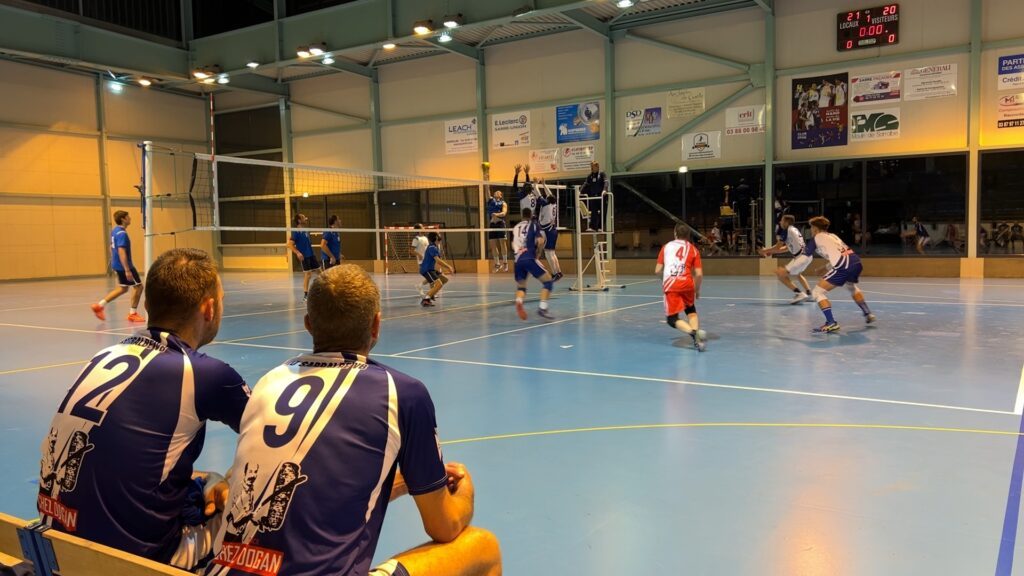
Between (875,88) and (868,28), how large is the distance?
1.48 m

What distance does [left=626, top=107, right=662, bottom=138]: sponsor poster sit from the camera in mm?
19688

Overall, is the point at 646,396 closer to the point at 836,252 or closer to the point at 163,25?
the point at 836,252

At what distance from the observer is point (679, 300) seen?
7.80 m

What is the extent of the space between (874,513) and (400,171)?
22612 millimetres

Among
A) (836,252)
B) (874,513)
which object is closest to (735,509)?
(874,513)

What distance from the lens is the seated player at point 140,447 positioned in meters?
1.75

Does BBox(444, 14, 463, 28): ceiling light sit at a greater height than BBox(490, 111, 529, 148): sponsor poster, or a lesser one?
greater

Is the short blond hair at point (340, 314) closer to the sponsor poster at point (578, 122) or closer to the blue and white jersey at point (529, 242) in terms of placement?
the blue and white jersey at point (529, 242)

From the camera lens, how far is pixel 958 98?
1619 cm

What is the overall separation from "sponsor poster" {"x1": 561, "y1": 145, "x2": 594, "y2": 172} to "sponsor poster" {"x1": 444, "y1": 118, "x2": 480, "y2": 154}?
3.20m

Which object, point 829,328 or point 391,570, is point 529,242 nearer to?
point 829,328

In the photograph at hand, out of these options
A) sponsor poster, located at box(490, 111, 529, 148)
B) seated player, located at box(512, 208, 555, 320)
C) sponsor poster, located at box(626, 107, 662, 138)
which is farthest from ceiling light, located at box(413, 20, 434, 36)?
seated player, located at box(512, 208, 555, 320)

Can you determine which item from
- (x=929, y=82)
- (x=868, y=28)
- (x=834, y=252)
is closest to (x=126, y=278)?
(x=834, y=252)

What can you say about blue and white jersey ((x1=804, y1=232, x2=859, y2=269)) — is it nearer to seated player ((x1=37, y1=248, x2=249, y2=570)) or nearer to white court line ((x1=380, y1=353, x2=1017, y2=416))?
white court line ((x1=380, y1=353, x2=1017, y2=416))
